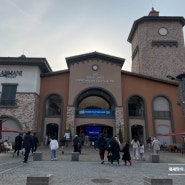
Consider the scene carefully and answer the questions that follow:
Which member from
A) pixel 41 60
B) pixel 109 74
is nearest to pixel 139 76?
pixel 109 74

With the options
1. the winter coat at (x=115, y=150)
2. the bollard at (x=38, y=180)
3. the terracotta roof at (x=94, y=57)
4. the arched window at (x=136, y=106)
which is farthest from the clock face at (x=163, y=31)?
the bollard at (x=38, y=180)

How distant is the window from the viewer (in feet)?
87.2

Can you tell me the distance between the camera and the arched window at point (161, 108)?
2815cm

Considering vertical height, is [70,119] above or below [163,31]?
below

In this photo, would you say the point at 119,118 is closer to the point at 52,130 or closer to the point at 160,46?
the point at 52,130

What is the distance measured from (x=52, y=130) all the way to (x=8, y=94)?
7619 mm

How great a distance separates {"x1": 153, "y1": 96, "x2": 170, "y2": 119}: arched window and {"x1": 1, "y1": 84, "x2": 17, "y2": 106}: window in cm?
1926

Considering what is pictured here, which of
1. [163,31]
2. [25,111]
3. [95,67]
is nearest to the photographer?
[25,111]

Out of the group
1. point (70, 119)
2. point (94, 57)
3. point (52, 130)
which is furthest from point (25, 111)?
point (94, 57)

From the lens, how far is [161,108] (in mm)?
28625

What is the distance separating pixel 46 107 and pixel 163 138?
1647cm

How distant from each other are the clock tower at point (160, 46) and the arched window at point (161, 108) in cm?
622

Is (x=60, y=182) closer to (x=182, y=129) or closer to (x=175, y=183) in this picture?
(x=175, y=183)

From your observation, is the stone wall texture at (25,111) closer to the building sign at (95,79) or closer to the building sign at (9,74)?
the building sign at (9,74)
